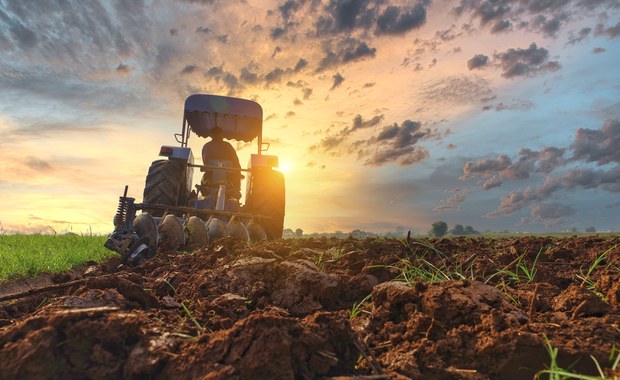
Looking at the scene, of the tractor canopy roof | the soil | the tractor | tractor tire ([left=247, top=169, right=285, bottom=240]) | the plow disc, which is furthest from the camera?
the tractor canopy roof

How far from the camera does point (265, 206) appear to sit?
30.7 ft

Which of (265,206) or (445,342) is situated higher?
(265,206)

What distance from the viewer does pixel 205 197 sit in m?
9.66

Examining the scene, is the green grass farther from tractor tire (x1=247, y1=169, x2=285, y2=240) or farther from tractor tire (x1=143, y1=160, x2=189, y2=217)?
tractor tire (x1=247, y1=169, x2=285, y2=240)

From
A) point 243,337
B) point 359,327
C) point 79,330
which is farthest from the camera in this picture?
point 359,327

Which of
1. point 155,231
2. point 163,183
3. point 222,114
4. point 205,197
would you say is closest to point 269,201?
point 205,197

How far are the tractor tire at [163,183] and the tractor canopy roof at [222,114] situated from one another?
2.08 metres

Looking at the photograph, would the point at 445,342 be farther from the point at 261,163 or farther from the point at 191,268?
the point at 261,163

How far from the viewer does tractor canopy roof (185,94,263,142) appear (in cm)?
1066

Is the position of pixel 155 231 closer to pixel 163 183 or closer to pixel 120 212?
pixel 120 212

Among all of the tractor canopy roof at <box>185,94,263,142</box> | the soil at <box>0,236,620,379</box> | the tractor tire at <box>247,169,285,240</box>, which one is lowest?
the soil at <box>0,236,620,379</box>

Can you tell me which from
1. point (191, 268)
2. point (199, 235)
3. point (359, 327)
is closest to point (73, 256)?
point (199, 235)

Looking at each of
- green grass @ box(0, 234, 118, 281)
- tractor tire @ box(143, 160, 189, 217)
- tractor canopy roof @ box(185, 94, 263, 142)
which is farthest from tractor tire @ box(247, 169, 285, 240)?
green grass @ box(0, 234, 118, 281)

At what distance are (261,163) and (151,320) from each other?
761cm
